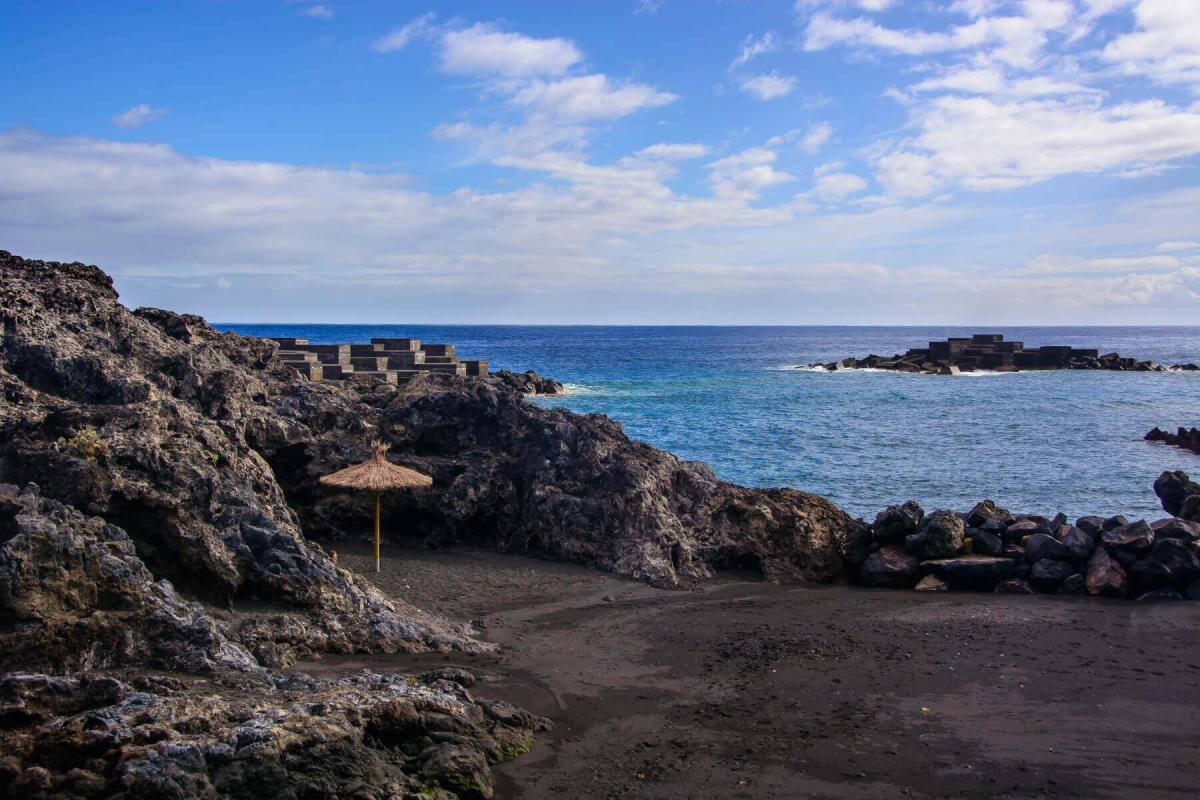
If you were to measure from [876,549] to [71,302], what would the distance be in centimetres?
1138

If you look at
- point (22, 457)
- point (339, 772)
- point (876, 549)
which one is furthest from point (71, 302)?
point (876, 549)

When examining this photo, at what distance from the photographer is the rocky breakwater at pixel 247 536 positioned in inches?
219

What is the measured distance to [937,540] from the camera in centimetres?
1278

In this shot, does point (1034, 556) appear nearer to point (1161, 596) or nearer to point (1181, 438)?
point (1161, 596)

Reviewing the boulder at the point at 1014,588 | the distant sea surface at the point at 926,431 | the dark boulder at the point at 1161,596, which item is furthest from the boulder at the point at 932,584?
the distant sea surface at the point at 926,431

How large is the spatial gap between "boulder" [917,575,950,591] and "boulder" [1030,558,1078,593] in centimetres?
120

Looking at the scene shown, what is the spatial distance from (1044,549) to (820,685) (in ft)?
19.9

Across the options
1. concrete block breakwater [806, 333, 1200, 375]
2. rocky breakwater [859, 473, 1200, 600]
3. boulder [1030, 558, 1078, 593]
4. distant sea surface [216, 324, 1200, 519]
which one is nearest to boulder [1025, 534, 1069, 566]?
rocky breakwater [859, 473, 1200, 600]

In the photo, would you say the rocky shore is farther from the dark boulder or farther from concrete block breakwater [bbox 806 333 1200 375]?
concrete block breakwater [bbox 806 333 1200 375]

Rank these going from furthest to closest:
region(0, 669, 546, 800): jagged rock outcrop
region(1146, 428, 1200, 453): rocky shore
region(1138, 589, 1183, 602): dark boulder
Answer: region(1146, 428, 1200, 453): rocky shore, region(1138, 589, 1183, 602): dark boulder, region(0, 669, 546, 800): jagged rock outcrop

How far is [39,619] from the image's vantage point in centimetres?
659

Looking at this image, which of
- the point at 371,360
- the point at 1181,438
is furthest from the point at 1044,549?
the point at 371,360

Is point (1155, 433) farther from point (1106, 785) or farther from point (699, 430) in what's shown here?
point (1106, 785)

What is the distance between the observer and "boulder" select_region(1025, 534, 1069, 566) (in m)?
12.6
